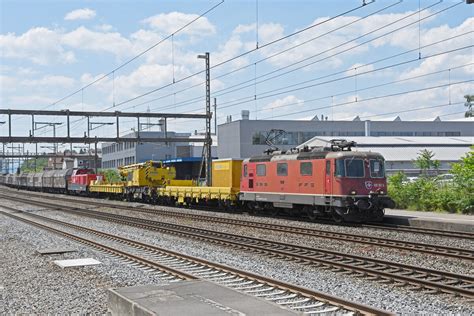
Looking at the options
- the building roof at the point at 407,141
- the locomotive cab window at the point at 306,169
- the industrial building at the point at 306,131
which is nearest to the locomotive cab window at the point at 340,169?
the locomotive cab window at the point at 306,169

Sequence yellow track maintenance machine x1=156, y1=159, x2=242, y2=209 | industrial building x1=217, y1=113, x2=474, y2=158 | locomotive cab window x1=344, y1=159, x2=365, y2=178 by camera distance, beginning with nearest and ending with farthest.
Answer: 1. locomotive cab window x1=344, y1=159, x2=365, y2=178
2. yellow track maintenance machine x1=156, y1=159, x2=242, y2=209
3. industrial building x1=217, y1=113, x2=474, y2=158

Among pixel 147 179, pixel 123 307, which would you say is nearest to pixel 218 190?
pixel 147 179

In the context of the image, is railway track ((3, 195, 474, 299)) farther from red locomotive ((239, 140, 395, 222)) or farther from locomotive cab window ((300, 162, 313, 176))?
locomotive cab window ((300, 162, 313, 176))

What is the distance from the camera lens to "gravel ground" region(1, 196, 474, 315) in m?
8.88

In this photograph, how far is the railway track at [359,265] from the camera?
33.7 feet

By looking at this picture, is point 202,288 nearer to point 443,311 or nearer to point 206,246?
point 443,311

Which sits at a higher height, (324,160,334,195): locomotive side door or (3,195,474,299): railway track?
(324,160,334,195): locomotive side door

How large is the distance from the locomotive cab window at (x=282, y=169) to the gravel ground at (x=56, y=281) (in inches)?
400

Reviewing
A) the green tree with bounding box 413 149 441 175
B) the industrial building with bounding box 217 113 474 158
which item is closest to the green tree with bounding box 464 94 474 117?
the industrial building with bounding box 217 113 474 158

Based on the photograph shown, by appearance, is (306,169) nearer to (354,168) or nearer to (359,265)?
(354,168)

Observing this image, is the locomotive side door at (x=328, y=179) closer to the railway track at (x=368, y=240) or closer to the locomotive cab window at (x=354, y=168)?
the locomotive cab window at (x=354, y=168)

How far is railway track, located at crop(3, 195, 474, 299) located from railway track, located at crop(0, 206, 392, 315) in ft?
7.28

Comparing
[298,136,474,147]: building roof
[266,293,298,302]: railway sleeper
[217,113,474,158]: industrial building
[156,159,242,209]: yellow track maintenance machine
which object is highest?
[217,113,474,158]: industrial building

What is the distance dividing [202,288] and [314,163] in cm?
1525
